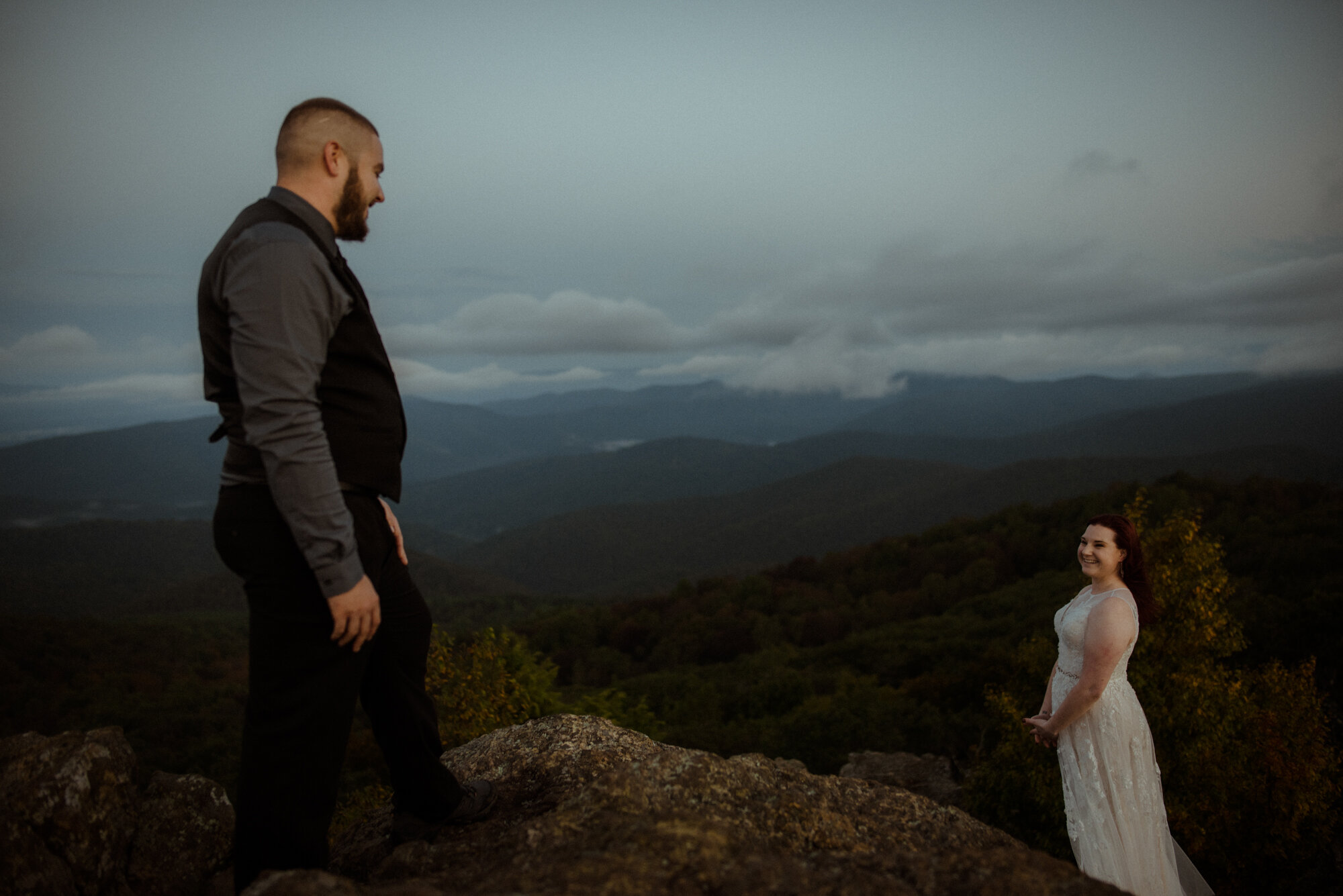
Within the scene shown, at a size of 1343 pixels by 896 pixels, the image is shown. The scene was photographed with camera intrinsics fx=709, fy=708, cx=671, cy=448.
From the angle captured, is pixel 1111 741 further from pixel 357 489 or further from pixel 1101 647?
pixel 357 489

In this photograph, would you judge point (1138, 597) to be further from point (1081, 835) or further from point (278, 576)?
point (278, 576)

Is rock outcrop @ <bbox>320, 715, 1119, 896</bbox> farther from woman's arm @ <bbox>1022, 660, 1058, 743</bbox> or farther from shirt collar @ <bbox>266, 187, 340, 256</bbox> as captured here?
shirt collar @ <bbox>266, 187, 340, 256</bbox>

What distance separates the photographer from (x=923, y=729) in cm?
2422

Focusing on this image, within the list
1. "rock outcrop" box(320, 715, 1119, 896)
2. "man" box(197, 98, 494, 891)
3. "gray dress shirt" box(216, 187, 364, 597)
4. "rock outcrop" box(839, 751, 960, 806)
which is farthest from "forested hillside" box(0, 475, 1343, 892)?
"gray dress shirt" box(216, 187, 364, 597)

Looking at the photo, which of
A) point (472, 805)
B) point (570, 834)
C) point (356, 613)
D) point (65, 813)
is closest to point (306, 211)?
point (356, 613)

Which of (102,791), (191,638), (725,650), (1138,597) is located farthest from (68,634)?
(1138,597)

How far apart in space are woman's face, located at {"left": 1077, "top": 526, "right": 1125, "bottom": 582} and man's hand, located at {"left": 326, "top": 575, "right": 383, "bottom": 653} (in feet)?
12.7

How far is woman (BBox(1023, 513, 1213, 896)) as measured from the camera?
13.6 ft

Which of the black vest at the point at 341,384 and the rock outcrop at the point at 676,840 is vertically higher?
the black vest at the point at 341,384

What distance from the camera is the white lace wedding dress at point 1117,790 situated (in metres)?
4.20

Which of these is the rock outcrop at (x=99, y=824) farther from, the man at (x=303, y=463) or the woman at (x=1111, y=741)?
the woman at (x=1111, y=741)

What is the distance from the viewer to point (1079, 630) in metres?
4.35

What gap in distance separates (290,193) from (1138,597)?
5.13 meters

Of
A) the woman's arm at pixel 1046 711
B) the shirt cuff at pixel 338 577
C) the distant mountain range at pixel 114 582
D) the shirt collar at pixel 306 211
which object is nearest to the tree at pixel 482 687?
the woman's arm at pixel 1046 711
